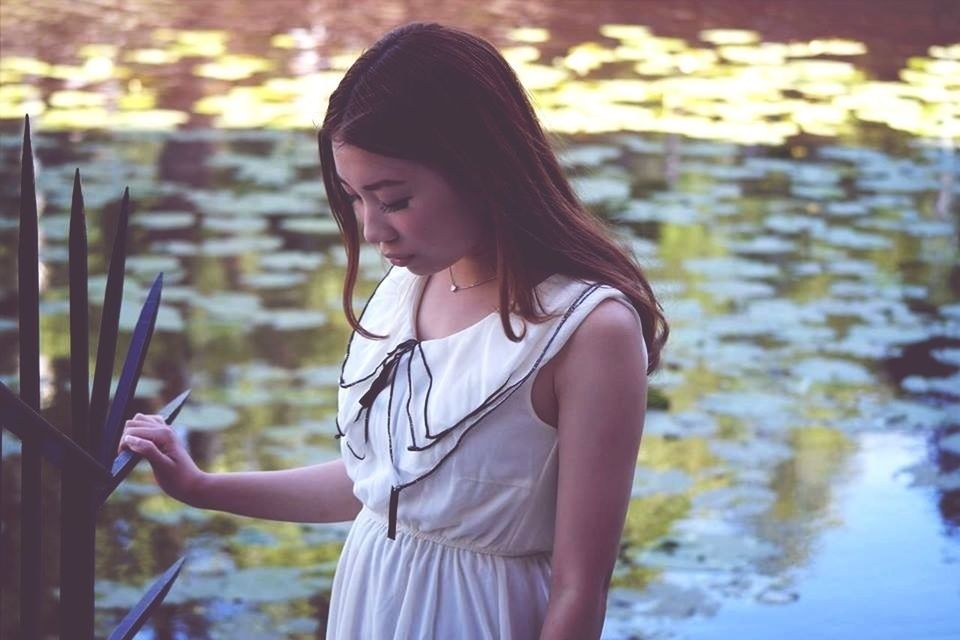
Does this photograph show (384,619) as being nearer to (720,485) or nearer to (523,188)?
(523,188)

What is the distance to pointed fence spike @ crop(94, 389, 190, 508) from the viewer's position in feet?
4.18

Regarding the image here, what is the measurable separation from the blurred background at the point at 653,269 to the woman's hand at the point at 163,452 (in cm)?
42

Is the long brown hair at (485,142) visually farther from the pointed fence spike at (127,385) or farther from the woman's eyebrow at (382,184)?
the pointed fence spike at (127,385)

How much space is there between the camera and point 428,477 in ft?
5.05

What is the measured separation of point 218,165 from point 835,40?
4.22 metres

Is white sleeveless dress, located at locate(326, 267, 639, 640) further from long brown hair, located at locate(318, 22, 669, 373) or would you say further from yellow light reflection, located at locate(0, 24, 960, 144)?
yellow light reflection, located at locate(0, 24, 960, 144)

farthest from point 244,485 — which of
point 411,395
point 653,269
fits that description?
point 653,269

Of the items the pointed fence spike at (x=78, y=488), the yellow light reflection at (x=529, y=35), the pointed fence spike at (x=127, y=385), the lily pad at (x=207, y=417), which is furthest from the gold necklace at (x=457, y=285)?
the yellow light reflection at (x=529, y=35)

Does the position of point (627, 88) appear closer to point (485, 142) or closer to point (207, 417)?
point (207, 417)

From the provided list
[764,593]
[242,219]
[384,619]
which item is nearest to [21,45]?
[242,219]

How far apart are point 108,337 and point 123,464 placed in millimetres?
216

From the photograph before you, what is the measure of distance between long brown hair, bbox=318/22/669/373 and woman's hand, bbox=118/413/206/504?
0.35m

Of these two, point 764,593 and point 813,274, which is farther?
point 813,274

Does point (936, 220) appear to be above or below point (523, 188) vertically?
below
